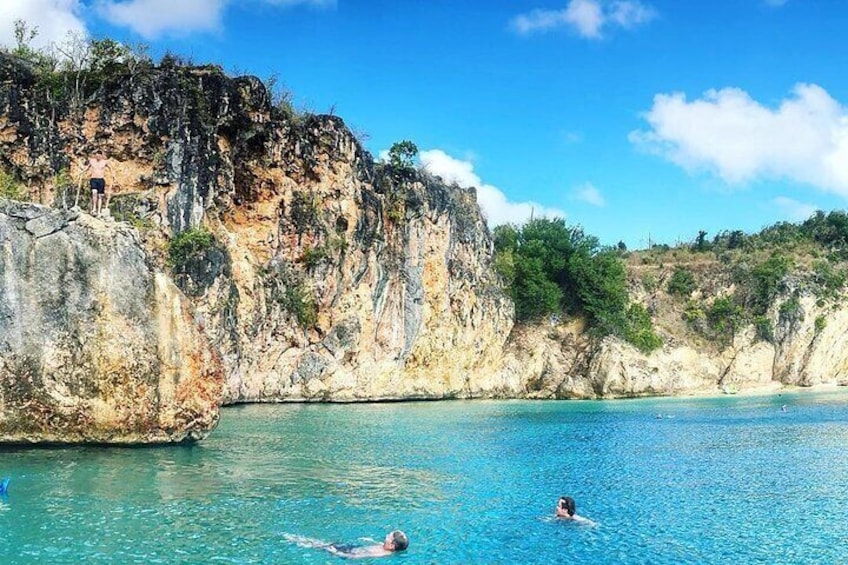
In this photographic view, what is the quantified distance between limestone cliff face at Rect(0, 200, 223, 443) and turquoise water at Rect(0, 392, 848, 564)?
1.07 meters

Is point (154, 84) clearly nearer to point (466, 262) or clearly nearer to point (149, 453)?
point (149, 453)

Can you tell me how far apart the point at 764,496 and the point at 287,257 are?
3866 cm

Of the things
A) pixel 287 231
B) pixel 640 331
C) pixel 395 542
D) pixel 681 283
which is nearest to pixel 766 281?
pixel 681 283

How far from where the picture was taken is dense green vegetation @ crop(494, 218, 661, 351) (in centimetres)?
7438

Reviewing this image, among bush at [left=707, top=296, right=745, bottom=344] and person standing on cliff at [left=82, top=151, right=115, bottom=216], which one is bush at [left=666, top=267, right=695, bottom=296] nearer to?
bush at [left=707, top=296, right=745, bottom=344]

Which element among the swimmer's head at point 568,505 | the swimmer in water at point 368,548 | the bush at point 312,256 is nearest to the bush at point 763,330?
the bush at point 312,256

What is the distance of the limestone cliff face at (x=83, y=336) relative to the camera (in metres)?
23.5

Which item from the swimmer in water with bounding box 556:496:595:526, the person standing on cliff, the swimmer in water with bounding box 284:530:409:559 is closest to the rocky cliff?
the person standing on cliff

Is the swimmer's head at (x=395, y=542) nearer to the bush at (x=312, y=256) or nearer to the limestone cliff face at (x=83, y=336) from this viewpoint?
the limestone cliff face at (x=83, y=336)

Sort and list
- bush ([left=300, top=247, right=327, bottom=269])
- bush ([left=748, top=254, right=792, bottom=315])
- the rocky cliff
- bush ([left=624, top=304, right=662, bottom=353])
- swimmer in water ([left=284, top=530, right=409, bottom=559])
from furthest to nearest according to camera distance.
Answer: bush ([left=748, top=254, right=792, bottom=315]) < bush ([left=624, top=304, right=662, bottom=353]) < bush ([left=300, top=247, right=327, bottom=269]) < the rocky cliff < swimmer in water ([left=284, top=530, right=409, bottom=559])

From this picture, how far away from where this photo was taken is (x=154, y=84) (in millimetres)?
45250

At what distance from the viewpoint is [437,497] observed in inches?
794

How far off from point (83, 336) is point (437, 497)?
12.3m

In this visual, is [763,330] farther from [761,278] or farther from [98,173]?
[98,173]
